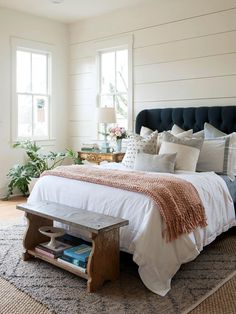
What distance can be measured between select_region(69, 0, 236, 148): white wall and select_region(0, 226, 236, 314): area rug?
2.16m

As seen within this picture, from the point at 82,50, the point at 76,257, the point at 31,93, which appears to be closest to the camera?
the point at 76,257

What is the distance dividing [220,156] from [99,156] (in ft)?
6.22

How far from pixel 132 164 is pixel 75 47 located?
119 inches

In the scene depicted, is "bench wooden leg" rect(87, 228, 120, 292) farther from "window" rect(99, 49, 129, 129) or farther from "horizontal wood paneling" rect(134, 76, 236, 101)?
"window" rect(99, 49, 129, 129)

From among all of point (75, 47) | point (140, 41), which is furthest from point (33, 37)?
point (140, 41)

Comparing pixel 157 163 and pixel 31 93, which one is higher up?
pixel 31 93

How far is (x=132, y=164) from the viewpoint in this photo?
3.91 metres

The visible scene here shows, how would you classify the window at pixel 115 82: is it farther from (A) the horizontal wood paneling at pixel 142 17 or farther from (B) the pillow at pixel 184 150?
(B) the pillow at pixel 184 150

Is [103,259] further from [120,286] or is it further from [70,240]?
[70,240]

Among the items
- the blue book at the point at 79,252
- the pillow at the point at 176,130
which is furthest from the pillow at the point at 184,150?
the blue book at the point at 79,252

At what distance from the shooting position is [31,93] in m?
5.80

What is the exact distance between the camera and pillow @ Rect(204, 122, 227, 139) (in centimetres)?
408

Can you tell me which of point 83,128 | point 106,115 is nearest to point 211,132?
point 106,115

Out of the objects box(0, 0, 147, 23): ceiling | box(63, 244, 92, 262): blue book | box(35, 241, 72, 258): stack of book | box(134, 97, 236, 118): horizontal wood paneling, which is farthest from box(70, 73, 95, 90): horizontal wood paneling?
box(63, 244, 92, 262): blue book
